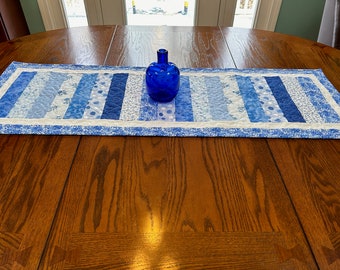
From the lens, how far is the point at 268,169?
646 mm

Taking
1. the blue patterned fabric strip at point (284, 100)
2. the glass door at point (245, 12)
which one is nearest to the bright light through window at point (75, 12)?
the glass door at point (245, 12)

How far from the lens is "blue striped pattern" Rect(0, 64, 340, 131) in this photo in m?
0.81

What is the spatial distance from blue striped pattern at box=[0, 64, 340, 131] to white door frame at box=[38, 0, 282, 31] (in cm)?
132

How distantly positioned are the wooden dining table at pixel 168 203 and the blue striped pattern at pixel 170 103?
0.10m

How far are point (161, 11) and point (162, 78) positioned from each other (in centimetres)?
157

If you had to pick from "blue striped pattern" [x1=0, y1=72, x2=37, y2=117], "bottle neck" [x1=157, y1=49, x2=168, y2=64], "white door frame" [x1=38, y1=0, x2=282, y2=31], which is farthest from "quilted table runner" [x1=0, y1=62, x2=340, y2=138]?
"white door frame" [x1=38, y1=0, x2=282, y2=31]

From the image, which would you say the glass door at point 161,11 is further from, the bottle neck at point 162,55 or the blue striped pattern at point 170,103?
the bottle neck at point 162,55

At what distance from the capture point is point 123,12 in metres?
2.15

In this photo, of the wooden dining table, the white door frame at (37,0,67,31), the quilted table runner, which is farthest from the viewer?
the white door frame at (37,0,67,31)

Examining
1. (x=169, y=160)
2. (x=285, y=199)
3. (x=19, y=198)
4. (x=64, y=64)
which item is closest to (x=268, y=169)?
(x=285, y=199)

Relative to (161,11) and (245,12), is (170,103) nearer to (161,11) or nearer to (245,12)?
(161,11)

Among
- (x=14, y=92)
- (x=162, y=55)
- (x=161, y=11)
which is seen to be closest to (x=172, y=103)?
(x=162, y=55)

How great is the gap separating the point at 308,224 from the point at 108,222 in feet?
1.27

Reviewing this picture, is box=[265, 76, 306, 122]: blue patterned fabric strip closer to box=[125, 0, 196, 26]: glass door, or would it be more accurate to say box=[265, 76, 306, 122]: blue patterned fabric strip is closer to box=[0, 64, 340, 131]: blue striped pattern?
box=[0, 64, 340, 131]: blue striped pattern
